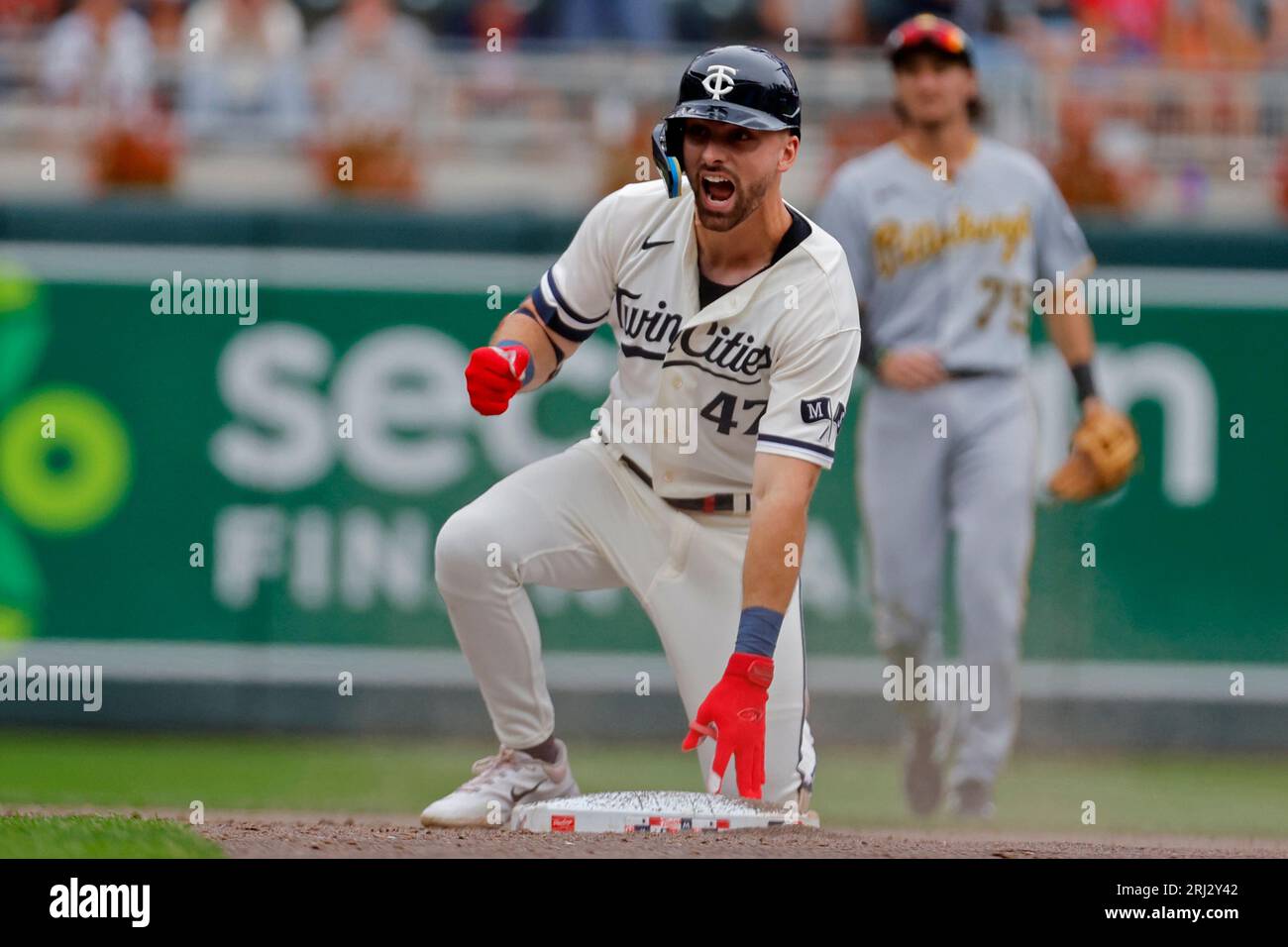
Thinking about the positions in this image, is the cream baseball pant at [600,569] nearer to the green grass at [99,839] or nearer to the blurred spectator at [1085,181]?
the green grass at [99,839]

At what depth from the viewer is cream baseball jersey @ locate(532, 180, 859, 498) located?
4977 millimetres

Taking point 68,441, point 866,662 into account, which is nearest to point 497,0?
point 68,441

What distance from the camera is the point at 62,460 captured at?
8820mm

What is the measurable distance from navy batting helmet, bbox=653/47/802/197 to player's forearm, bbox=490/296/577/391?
616mm

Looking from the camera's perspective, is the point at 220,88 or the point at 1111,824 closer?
the point at 1111,824

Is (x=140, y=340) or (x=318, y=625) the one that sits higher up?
(x=140, y=340)

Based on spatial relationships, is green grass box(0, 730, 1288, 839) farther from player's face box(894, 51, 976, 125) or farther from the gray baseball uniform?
player's face box(894, 51, 976, 125)

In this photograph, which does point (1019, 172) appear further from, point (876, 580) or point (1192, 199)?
point (1192, 199)

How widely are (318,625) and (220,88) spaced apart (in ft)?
9.64

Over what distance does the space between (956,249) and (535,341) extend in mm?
2452

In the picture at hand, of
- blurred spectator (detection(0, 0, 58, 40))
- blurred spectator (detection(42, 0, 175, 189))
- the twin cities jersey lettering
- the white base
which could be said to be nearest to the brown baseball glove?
the twin cities jersey lettering

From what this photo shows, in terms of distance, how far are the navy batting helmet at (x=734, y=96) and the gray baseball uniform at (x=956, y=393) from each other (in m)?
2.37

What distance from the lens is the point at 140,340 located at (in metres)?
9.02

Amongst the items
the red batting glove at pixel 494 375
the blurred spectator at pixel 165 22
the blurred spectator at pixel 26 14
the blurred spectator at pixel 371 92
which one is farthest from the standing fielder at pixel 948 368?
the blurred spectator at pixel 26 14
